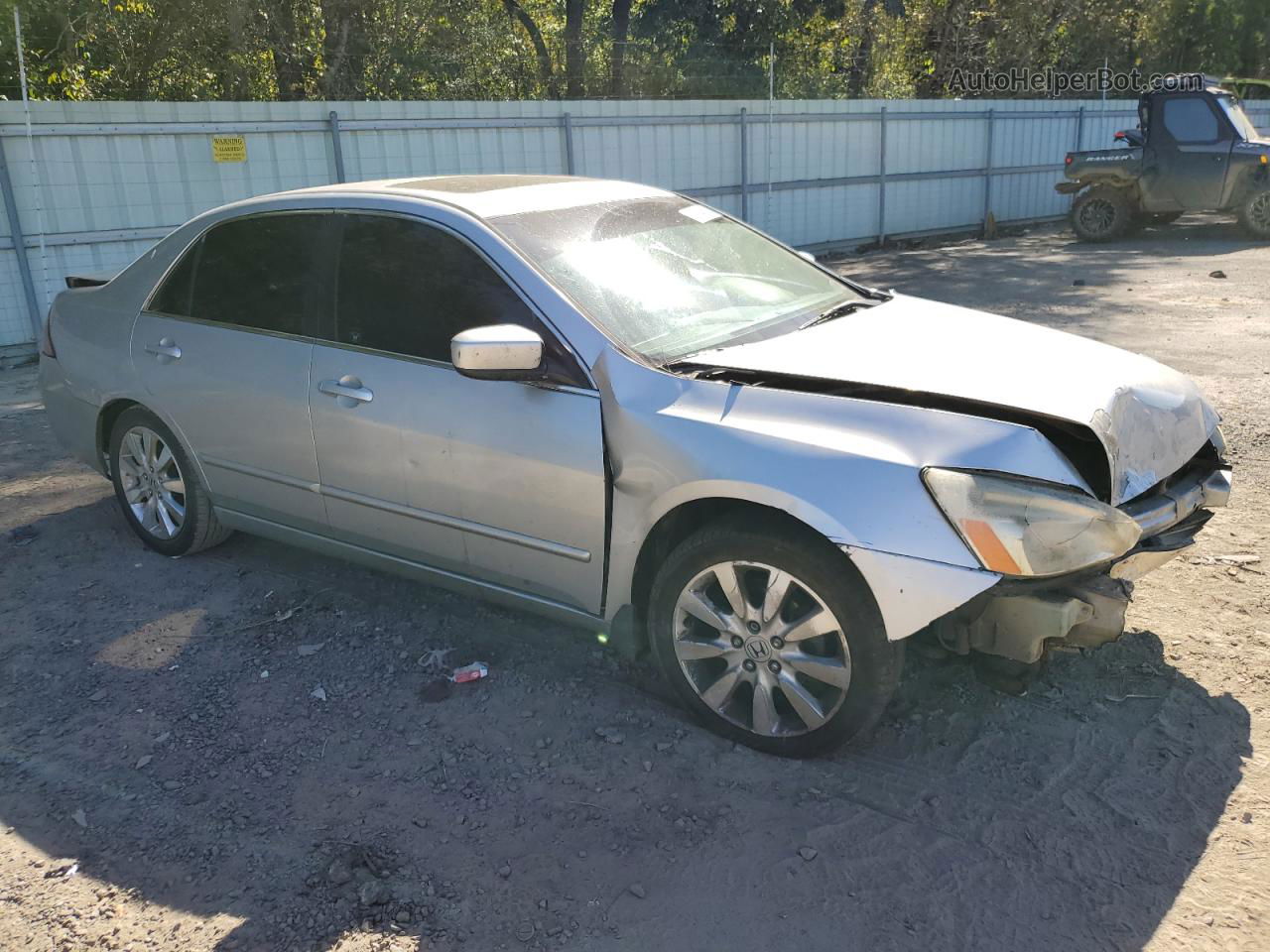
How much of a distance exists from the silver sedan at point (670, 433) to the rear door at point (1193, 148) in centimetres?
1305

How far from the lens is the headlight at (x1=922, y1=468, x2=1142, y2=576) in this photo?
283cm

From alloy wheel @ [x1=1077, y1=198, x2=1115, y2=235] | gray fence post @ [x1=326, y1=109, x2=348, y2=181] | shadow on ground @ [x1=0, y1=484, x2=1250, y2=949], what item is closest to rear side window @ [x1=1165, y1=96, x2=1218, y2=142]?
alloy wheel @ [x1=1077, y1=198, x2=1115, y2=235]

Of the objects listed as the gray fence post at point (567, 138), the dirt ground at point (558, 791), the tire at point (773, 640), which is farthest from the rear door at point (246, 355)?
the gray fence post at point (567, 138)

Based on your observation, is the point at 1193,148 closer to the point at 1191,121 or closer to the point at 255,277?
the point at 1191,121

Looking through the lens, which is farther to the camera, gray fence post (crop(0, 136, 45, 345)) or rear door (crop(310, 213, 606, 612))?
gray fence post (crop(0, 136, 45, 345))

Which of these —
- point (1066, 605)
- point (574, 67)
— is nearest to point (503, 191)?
point (1066, 605)

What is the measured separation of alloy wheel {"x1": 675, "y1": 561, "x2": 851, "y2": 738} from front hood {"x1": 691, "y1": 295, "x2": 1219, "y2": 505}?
67 cm

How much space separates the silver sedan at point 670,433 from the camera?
2930 mm

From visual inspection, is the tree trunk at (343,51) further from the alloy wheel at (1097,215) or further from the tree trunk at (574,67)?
the alloy wheel at (1097,215)

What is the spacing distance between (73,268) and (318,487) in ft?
23.5

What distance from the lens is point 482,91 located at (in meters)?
15.7

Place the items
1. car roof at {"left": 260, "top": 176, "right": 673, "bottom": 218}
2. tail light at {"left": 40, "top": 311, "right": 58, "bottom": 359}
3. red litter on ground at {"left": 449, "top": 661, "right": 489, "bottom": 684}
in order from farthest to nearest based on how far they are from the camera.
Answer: tail light at {"left": 40, "top": 311, "right": 58, "bottom": 359}, car roof at {"left": 260, "top": 176, "right": 673, "bottom": 218}, red litter on ground at {"left": 449, "top": 661, "right": 489, "bottom": 684}

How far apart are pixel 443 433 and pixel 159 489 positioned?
2.00 meters

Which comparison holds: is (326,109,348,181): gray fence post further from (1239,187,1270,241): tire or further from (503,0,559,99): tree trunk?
(1239,187,1270,241): tire
